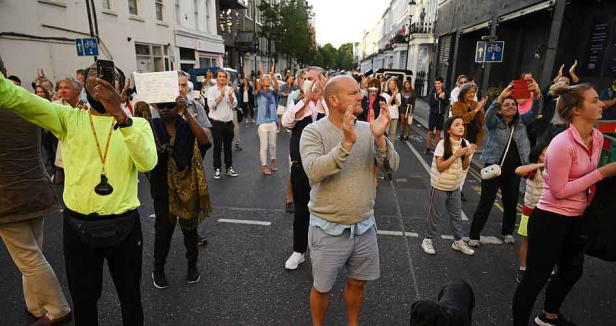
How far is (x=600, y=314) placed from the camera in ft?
10.2

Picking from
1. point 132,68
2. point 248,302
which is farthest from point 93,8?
point 248,302

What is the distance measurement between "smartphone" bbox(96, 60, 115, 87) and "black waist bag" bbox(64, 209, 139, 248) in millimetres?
802

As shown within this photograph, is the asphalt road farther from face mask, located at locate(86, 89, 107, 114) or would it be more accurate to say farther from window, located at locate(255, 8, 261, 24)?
window, located at locate(255, 8, 261, 24)

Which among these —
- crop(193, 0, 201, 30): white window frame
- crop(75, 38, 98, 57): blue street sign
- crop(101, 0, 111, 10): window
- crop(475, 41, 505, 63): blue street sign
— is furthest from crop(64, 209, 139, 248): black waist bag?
crop(193, 0, 201, 30): white window frame

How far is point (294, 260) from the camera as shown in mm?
3814

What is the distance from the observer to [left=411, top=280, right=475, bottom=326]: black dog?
1732mm

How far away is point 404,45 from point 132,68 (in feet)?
90.4

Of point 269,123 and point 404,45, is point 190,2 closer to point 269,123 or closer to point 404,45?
point 269,123

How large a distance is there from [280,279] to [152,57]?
17115 mm

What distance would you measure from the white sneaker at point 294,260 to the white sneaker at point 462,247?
182 cm

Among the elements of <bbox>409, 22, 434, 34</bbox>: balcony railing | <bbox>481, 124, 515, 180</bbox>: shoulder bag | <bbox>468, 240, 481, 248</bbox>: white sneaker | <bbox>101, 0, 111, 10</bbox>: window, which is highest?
<bbox>409, 22, 434, 34</bbox>: balcony railing

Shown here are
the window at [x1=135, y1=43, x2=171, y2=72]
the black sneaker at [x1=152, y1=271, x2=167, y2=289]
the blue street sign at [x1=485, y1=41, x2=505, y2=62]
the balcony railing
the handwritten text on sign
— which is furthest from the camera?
the balcony railing

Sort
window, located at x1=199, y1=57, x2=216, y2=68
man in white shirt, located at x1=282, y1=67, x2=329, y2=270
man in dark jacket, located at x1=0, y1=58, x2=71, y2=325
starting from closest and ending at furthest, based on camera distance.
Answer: man in dark jacket, located at x1=0, y1=58, x2=71, y2=325 → man in white shirt, located at x1=282, y1=67, x2=329, y2=270 → window, located at x1=199, y1=57, x2=216, y2=68

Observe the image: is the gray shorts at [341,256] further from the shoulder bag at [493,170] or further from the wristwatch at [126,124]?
the shoulder bag at [493,170]
